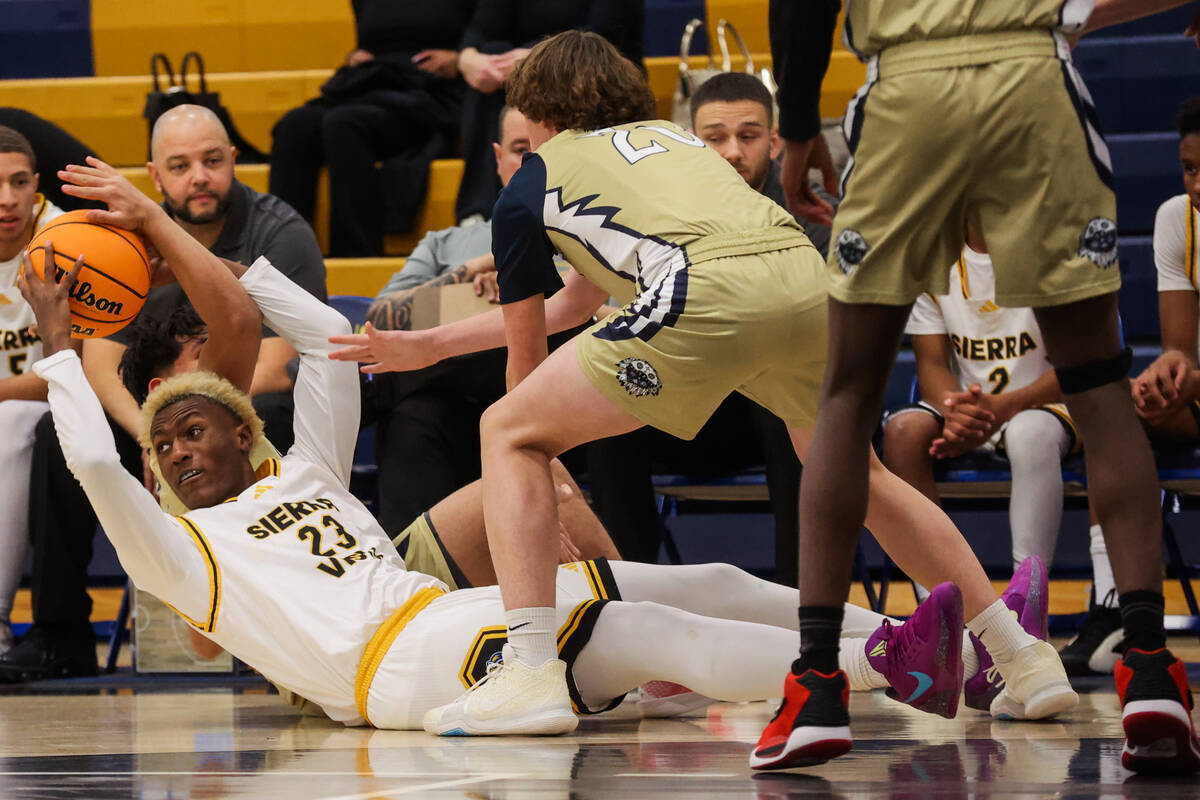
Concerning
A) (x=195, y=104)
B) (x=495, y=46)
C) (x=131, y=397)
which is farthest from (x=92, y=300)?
(x=495, y=46)

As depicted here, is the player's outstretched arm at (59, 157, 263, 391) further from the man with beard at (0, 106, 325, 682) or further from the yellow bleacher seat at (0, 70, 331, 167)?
the yellow bleacher seat at (0, 70, 331, 167)

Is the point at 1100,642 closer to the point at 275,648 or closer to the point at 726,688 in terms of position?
the point at 726,688

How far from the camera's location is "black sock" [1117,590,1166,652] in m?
2.05

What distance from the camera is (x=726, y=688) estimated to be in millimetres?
2770

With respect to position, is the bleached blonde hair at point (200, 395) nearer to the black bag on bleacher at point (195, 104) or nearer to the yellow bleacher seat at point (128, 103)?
the black bag on bleacher at point (195, 104)

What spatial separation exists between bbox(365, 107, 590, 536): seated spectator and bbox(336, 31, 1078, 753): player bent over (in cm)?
148

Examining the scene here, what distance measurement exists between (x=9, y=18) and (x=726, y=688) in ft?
23.2

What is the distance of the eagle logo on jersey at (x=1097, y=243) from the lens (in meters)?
2.07

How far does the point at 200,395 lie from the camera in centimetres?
331

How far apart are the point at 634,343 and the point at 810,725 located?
814 millimetres

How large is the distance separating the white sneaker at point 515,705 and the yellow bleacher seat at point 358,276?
12.3ft

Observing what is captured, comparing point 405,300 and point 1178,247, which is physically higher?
point 1178,247

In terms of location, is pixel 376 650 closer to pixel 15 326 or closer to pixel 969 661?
pixel 969 661

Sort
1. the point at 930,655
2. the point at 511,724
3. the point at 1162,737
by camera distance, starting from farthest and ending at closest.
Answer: the point at 511,724, the point at 930,655, the point at 1162,737
